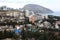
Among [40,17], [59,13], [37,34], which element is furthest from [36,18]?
[37,34]

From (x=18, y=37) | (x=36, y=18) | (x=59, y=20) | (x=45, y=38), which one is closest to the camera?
(x=45, y=38)

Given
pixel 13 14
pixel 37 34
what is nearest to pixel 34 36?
pixel 37 34

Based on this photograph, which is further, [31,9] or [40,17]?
[31,9]

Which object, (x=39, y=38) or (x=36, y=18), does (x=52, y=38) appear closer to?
(x=39, y=38)

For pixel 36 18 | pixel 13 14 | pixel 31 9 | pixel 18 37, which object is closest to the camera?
pixel 18 37

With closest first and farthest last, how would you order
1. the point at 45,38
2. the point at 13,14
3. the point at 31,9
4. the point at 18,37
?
the point at 45,38 < the point at 18,37 < the point at 13,14 < the point at 31,9

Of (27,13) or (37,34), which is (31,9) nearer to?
(27,13)

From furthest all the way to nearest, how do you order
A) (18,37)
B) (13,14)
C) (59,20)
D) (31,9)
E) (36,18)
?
(31,9) < (13,14) < (36,18) < (59,20) < (18,37)

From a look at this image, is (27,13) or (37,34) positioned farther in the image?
(27,13)
